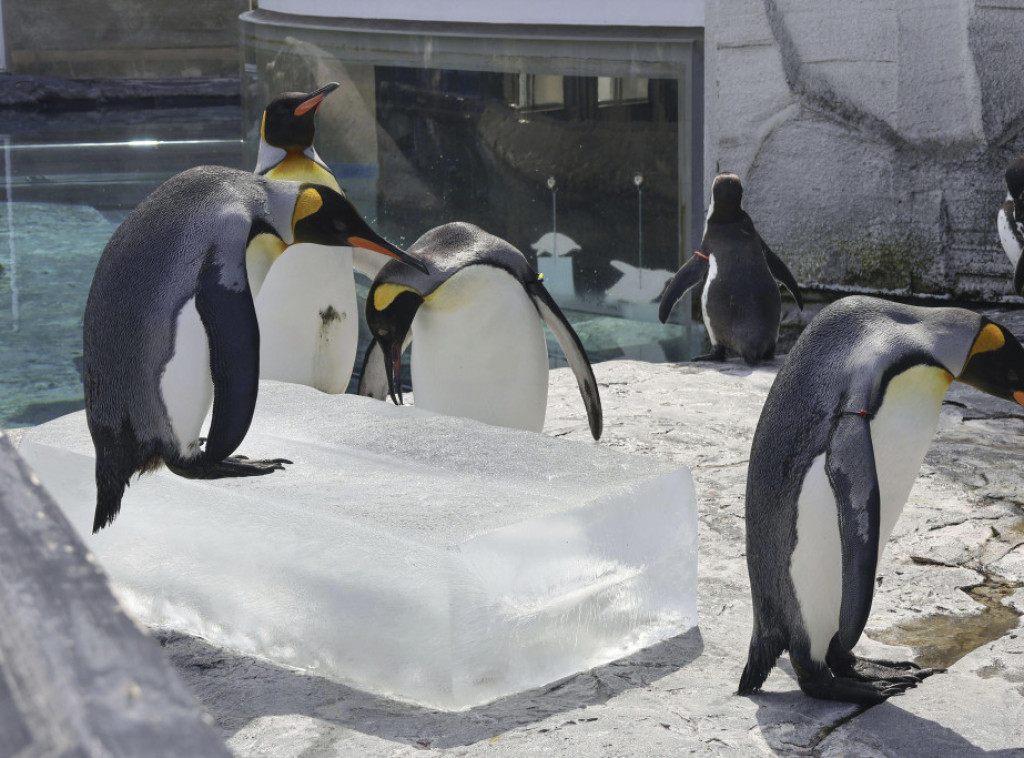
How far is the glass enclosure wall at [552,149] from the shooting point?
622 cm

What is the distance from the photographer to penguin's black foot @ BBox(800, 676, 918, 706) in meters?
1.71

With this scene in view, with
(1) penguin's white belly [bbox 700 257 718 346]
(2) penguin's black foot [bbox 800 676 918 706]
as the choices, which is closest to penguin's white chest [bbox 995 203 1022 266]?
(1) penguin's white belly [bbox 700 257 718 346]

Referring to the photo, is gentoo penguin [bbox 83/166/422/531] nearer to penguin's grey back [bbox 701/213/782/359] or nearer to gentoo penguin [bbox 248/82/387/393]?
gentoo penguin [bbox 248/82/387/393]

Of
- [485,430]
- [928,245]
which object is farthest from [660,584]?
[928,245]

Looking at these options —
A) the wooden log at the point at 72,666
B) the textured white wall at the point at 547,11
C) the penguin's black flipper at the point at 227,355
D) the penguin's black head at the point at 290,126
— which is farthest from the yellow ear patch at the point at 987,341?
the textured white wall at the point at 547,11

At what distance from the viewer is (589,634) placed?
192 cm

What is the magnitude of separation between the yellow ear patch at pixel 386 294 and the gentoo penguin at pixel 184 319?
93 cm

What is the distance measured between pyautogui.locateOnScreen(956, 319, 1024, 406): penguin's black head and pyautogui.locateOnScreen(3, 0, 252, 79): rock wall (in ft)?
53.6

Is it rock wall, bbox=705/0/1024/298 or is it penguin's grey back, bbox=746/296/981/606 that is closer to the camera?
penguin's grey back, bbox=746/296/981/606

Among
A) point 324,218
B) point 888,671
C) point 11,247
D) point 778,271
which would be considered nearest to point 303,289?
point 324,218

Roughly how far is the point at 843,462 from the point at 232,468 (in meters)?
0.94

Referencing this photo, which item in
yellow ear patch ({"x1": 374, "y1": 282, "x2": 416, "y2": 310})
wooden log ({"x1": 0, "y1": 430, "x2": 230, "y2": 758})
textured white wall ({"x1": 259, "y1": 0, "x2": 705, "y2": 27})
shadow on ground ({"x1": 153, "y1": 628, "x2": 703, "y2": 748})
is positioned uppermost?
textured white wall ({"x1": 259, "y1": 0, "x2": 705, "y2": 27})

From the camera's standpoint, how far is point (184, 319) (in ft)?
5.51

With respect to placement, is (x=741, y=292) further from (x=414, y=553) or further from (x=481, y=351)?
(x=414, y=553)
